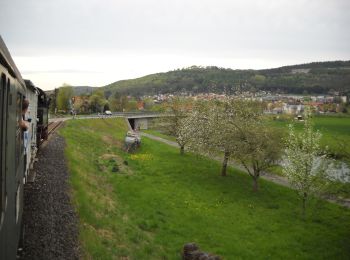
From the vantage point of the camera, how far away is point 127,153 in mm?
48781

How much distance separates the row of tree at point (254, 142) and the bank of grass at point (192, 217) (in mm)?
2424

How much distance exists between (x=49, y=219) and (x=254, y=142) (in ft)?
65.5

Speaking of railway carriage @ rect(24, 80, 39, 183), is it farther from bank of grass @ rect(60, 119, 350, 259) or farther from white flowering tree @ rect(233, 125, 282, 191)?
white flowering tree @ rect(233, 125, 282, 191)

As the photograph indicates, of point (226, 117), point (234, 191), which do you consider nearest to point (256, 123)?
point (226, 117)

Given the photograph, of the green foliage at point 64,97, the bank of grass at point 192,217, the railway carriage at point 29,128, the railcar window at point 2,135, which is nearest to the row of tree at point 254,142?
the bank of grass at point 192,217

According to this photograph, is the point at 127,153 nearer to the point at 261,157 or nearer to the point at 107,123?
the point at 261,157

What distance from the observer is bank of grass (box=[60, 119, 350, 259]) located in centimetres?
1806

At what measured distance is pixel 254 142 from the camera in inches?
1215

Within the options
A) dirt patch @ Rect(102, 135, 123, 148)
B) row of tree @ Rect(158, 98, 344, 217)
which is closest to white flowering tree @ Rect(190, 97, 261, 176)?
row of tree @ Rect(158, 98, 344, 217)

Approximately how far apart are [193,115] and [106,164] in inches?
486

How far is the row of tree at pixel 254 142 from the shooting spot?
2639 cm

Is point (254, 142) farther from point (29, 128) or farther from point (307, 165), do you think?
point (29, 128)

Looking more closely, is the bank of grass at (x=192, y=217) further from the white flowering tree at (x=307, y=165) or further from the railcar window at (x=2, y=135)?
the railcar window at (x=2, y=135)

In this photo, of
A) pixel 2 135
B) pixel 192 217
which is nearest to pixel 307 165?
pixel 192 217
